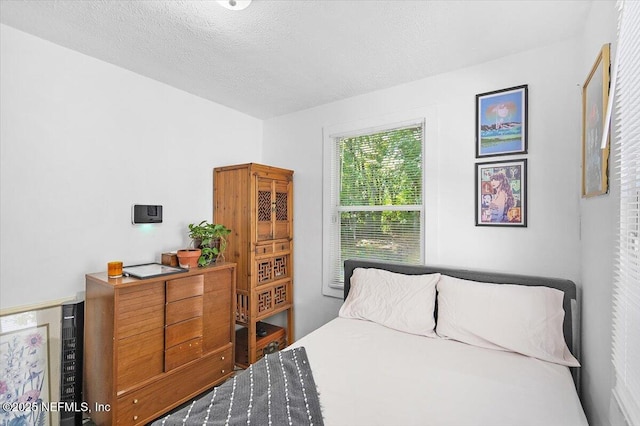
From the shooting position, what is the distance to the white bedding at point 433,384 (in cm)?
121

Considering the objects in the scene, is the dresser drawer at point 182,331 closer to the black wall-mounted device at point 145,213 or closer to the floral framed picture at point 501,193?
the black wall-mounted device at point 145,213

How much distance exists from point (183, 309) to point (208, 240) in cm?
63

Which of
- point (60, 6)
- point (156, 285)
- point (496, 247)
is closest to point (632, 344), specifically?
point (496, 247)

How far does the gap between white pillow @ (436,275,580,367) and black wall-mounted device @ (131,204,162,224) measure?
2.37 m

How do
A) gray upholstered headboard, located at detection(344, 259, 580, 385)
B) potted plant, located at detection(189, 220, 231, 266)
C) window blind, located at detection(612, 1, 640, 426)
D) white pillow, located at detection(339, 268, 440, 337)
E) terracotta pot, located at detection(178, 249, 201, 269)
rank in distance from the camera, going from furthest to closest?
1. potted plant, located at detection(189, 220, 231, 266)
2. terracotta pot, located at detection(178, 249, 201, 269)
3. white pillow, located at detection(339, 268, 440, 337)
4. gray upholstered headboard, located at detection(344, 259, 580, 385)
5. window blind, located at detection(612, 1, 640, 426)

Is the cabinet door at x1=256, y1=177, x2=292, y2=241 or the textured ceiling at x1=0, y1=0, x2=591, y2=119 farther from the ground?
the textured ceiling at x1=0, y1=0, x2=591, y2=119

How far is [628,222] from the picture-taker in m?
1.02

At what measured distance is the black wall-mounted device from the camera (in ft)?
7.94

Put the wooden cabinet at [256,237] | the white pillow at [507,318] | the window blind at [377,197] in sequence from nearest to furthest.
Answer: the white pillow at [507,318] < the window blind at [377,197] < the wooden cabinet at [256,237]

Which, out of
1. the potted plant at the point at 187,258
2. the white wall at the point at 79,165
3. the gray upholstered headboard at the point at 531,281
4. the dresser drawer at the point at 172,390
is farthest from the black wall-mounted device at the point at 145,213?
the gray upholstered headboard at the point at 531,281

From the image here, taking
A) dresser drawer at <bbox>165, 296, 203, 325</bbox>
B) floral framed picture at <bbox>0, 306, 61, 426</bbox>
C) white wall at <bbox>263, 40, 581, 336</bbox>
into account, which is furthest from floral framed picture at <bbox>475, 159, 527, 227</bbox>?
floral framed picture at <bbox>0, 306, 61, 426</bbox>

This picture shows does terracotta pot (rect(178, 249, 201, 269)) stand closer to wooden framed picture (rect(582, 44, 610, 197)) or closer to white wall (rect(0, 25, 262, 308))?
white wall (rect(0, 25, 262, 308))

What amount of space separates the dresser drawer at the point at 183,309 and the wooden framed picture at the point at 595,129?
100 inches

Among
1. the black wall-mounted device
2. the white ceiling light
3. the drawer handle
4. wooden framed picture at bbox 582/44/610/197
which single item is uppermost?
the white ceiling light
